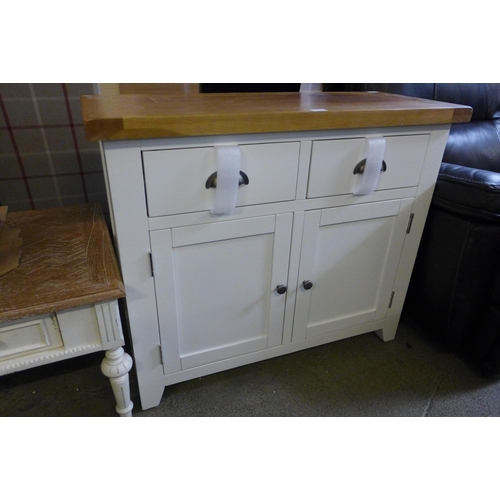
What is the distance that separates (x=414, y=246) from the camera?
1201 millimetres

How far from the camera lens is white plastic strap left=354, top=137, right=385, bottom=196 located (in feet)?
3.07

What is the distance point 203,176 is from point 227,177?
0.17 ft

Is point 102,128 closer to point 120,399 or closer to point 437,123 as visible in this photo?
point 120,399

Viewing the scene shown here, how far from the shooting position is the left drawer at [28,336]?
0.74 metres

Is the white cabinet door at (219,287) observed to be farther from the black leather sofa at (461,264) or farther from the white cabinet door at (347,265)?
the black leather sofa at (461,264)

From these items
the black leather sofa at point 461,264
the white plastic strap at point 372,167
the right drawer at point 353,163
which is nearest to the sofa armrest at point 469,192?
the black leather sofa at point 461,264

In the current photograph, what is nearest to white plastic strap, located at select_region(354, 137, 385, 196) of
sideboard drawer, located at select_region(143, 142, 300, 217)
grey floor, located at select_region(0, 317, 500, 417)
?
sideboard drawer, located at select_region(143, 142, 300, 217)

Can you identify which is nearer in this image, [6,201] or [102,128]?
[102,128]

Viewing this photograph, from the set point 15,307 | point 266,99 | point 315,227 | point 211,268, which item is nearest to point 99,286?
point 15,307

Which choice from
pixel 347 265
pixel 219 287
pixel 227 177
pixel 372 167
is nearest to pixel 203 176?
pixel 227 177

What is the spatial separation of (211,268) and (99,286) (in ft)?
0.93

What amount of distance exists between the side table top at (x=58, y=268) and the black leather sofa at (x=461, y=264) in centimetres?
94

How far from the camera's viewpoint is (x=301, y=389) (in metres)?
1.17

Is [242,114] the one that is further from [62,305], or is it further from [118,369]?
[118,369]
